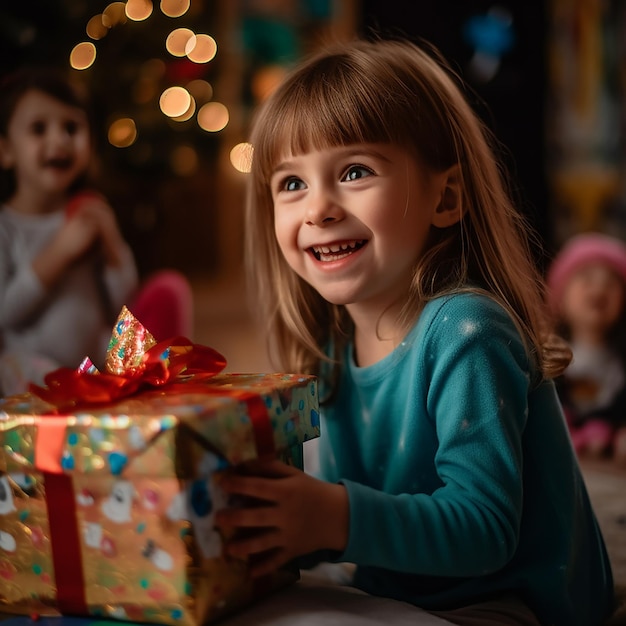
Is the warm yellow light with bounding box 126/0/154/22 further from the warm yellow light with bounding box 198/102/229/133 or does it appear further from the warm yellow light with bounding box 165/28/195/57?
the warm yellow light with bounding box 198/102/229/133

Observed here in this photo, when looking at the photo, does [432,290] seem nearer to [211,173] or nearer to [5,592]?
[5,592]

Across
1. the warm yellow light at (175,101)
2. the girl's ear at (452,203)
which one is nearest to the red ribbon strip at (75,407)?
the girl's ear at (452,203)

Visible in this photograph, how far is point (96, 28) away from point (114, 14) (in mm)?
66

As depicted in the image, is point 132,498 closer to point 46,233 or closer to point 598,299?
point 46,233

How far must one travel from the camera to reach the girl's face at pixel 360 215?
891 millimetres

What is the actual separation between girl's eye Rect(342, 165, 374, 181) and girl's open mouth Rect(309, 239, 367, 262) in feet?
0.21

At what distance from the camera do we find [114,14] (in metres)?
2.25

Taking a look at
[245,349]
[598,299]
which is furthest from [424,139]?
[245,349]

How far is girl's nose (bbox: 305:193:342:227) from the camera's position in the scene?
0.89m

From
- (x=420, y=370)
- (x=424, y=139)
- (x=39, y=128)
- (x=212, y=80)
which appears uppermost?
(x=212, y=80)

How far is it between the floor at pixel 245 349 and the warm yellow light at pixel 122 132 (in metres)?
0.61

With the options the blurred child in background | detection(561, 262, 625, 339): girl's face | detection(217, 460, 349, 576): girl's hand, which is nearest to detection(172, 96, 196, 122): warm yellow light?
the blurred child in background

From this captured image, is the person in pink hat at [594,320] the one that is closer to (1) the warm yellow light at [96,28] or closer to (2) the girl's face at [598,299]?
(2) the girl's face at [598,299]

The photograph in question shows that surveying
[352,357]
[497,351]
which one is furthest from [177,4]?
[497,351]
